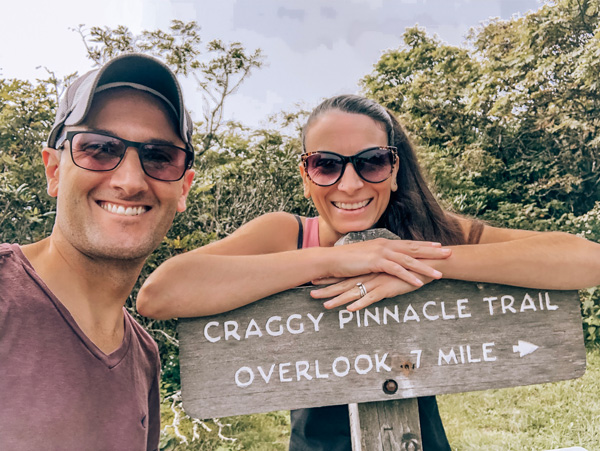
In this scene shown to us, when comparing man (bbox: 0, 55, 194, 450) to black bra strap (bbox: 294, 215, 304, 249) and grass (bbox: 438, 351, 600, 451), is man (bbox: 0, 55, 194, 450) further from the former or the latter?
grass (bbox: 438, 351, 600, 451)

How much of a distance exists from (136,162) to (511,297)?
1.16 meters

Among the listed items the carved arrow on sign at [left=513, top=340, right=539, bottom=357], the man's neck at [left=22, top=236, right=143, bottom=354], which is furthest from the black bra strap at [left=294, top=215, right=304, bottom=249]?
the carved arrow on sign at [left=513, top=340, right=539, bottom=357]

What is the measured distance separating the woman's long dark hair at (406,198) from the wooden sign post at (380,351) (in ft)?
0.99

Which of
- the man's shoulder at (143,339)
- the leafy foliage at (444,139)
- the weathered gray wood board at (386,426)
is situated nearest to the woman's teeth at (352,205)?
the weathered gray wood board at (386,426)

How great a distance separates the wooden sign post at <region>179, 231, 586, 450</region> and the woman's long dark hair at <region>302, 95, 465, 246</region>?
303mm

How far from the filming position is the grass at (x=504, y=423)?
3574mm

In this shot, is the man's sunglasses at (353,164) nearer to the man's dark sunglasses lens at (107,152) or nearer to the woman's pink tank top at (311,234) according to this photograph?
the woman's pink tank top at (311,234)

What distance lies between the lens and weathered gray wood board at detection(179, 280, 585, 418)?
1.24m

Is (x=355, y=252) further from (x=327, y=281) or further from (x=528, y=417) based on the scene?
(x=528, y=417)

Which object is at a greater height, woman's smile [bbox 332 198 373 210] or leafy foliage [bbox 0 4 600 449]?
leafy foliage [bbox 0 4 600 449]

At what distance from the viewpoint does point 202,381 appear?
124cm

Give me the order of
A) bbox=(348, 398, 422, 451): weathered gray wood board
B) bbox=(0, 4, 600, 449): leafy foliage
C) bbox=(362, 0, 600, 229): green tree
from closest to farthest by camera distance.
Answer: bbox=(348, 398, 422, 451): weathered gray wood board, bbox=(0, 4, 600, 449): leafy foliage, bbox=(362, 0, 600, 229): green tree

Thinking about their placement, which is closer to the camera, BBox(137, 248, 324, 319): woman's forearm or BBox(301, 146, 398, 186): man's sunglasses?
BBox(137, 248, 324, 319): woman's forearm

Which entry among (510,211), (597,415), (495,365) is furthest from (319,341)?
(510,211)
